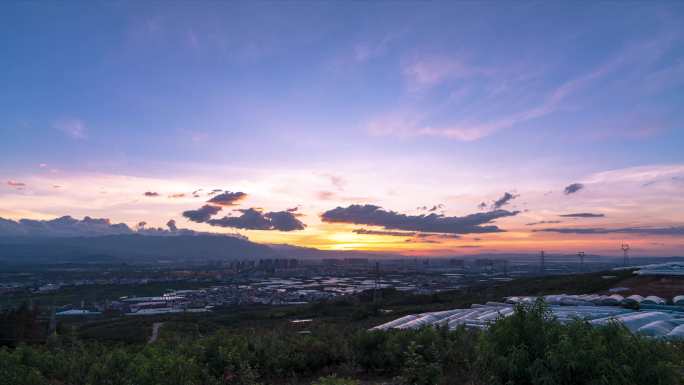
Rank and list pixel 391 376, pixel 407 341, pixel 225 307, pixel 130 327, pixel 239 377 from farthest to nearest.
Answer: pixel 225 307, pixel 130 327, pixel 407 341, pixel 391 376, pixel 239 377

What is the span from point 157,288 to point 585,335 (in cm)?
9397

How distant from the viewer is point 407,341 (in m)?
9.19

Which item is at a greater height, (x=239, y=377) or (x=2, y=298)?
(x=239, y=377)

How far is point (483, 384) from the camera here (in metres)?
5.75

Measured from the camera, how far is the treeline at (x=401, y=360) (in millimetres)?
5297

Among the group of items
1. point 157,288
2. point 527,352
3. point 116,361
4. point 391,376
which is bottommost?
point 157,288

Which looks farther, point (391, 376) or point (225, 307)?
point (225, 307)

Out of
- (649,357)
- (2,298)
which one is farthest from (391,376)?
(2,298)

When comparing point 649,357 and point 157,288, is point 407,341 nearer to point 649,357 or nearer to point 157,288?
point 649,357

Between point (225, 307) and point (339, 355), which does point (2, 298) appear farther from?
point (339, 355)

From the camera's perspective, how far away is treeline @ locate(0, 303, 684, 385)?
209 inches

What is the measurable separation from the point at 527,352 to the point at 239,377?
4848mm

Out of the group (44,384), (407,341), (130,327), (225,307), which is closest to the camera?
(44,384)

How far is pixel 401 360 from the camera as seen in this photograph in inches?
347
